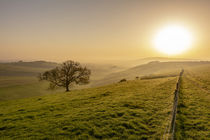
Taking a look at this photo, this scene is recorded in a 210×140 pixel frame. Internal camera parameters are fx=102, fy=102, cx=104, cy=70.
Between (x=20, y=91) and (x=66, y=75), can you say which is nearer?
(x=66, y=75)

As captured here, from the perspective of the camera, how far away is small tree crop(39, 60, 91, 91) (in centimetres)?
3753

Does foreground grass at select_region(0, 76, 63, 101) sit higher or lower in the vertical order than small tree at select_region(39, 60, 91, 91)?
lower

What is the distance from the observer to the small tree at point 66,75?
A: 123 ft

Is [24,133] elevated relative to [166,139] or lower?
lower

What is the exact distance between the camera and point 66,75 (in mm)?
38531

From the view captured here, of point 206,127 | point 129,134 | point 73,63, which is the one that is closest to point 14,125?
Result: point 129,134

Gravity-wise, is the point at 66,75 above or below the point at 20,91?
above

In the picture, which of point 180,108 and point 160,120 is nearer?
point 160,120

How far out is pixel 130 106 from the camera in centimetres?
1434

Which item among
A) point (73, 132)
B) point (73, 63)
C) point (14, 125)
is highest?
point (73, 63)

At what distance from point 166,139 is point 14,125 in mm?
15473

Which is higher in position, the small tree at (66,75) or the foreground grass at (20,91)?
the small tree at (66,75)

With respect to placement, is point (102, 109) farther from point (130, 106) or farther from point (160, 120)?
point (160, 120)

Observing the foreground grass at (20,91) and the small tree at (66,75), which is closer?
the small tree at (66,75)
